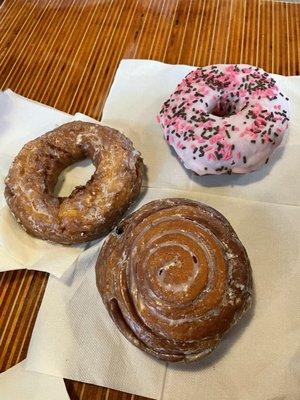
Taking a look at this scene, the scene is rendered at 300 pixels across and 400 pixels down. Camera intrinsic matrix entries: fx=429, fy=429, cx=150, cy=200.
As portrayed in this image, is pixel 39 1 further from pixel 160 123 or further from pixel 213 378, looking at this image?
pixel 213 378

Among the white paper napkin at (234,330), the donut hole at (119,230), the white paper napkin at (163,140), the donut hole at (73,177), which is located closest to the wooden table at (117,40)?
the white paper napkin at (163,140)

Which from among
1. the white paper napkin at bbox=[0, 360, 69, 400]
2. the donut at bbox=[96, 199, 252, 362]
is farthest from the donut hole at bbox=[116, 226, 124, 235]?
the white paper napkin at bbox=[0, 360, 69, 400]

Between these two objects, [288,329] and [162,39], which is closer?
[288,329]

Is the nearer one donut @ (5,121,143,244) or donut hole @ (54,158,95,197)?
donut @ (5,121,143,244)

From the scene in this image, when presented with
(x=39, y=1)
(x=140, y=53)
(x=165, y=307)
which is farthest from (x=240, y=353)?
(x=39, y=1)

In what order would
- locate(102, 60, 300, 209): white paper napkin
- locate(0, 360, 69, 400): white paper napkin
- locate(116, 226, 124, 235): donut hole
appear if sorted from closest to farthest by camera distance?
1. locate(0, 360, 69, 400): white paper napkin
2. locate(116, 226, 124, 235): donut hole
3. locate(102, 60, 300, 209): white paper napkin

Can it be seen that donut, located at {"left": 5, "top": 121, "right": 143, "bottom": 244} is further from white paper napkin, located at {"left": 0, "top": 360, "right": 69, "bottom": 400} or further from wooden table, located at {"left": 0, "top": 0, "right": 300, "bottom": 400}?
white paper napkin, located at {"left": 0, "top": 360, "right": 69, "bottom": 400}

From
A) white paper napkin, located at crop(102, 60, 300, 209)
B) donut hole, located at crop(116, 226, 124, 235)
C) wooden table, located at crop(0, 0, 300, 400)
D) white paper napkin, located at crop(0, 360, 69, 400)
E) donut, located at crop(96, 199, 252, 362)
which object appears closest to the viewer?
donut, located at crop(96, 199, 252, 362)
